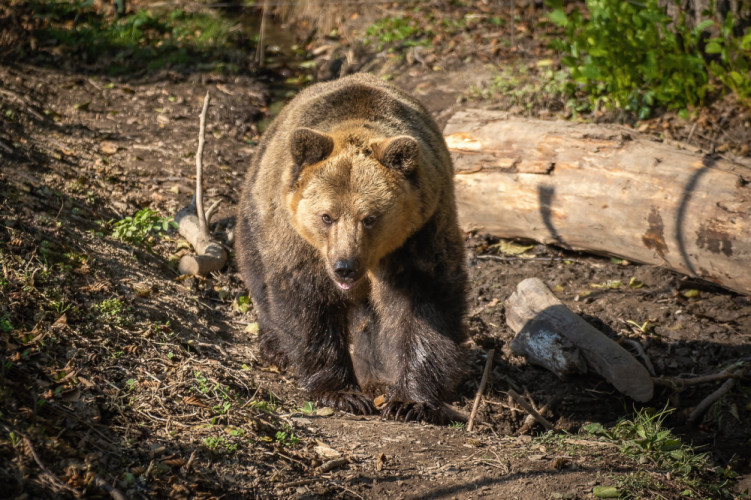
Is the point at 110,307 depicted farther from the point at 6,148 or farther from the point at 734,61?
the point at 734,61

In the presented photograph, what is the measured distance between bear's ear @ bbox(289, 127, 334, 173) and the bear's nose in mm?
776

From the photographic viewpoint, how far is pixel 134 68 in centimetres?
1153

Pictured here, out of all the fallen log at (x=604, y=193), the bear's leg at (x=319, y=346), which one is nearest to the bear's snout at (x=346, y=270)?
the bear's leg at (x=319, y=346)

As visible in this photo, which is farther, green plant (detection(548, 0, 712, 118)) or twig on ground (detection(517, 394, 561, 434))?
green plant (detection(548, 0, 712, 118))

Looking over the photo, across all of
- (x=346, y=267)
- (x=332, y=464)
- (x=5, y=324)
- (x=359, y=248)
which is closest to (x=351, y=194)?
(x=359, y=248)

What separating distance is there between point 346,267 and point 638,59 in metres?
6.17

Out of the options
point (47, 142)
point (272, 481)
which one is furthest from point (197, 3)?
point (272, 481)

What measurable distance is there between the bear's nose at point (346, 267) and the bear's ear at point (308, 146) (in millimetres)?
776

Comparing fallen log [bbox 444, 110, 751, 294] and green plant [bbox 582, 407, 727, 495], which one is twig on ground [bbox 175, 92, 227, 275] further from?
green plant [bbox 582, 407, 727, 495]

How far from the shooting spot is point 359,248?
501 centimetres

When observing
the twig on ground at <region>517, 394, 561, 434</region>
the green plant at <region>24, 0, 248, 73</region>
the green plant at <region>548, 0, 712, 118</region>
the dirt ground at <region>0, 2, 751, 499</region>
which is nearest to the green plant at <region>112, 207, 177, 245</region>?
the dirt ground at <region>0, 2, 751, 499</region>

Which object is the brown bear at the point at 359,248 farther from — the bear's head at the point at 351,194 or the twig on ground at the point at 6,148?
the twig on ground at the point at 6,148

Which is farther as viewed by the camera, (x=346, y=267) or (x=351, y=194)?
(x=351, y=194)

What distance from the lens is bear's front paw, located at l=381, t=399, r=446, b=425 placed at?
573 cm
